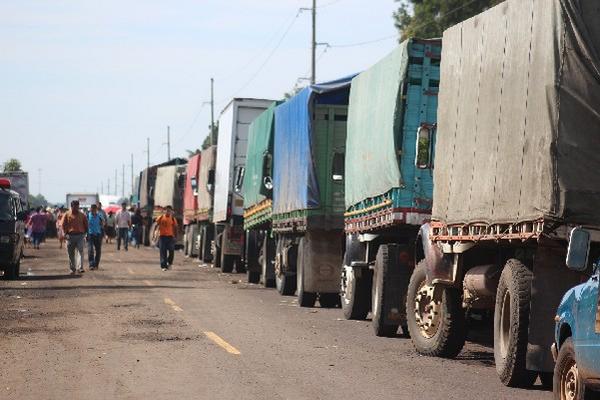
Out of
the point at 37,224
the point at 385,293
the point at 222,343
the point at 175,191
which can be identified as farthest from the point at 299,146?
the point at 175,191

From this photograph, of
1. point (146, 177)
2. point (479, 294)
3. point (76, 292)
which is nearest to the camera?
point (479, 294)

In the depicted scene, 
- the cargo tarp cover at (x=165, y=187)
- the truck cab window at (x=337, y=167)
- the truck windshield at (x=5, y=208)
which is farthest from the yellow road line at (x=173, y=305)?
the cargo tarp cover at (x=165, y=187)

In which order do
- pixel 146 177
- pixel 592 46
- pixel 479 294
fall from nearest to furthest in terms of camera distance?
1. pixel 592 46
2. pixel 479 294
3. pixel 146 177

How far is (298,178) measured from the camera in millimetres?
23734

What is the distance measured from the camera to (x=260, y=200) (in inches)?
1169

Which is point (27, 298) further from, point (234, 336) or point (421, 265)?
point (421, 265)

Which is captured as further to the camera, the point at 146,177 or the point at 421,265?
the point at 146,177

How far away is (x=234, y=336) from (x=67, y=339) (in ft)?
6.49

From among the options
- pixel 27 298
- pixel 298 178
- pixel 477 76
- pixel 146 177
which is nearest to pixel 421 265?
pixel 477 76

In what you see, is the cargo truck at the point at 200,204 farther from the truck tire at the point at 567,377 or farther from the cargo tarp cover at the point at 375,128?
the truck tire at the point at 567,377

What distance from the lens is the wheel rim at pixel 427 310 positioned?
15250mm

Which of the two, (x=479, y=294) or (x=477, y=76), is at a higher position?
(x=477, y=76)

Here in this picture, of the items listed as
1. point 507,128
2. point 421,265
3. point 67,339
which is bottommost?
point 67,339

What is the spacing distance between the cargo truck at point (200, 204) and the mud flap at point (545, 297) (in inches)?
1158
